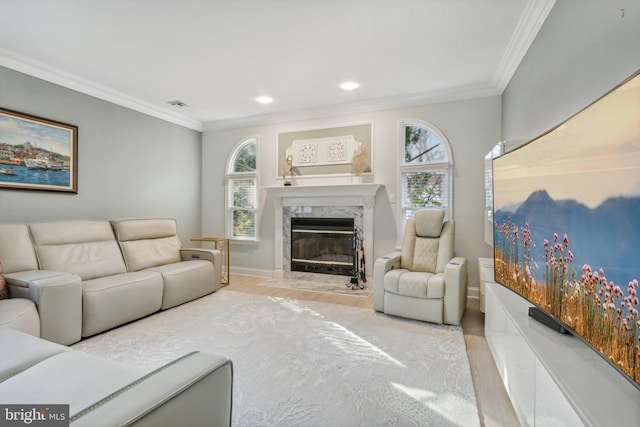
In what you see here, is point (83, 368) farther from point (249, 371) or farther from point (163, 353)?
point (163, 353)

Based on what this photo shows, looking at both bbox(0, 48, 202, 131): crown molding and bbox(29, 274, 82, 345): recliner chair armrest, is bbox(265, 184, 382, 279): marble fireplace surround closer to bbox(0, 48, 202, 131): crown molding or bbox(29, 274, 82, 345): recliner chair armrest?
bbox(0, 48, 202, 131): crown molding

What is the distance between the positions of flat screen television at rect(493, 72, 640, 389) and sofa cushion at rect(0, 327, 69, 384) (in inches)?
84.4

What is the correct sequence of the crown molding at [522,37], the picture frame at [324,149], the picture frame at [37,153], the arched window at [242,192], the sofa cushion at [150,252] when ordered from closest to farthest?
the crown molding at [522,37]
the picture frame at [37,153]
the sofa cushion at [150,252]
the picture frame at [324,149]
the arched window at [242,192]

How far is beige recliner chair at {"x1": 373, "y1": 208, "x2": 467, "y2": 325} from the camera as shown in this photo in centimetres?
298


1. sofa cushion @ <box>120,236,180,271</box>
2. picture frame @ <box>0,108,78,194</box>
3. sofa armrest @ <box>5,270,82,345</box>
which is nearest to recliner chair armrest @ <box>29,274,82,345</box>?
sofa armrest @ <box>5,270,82,345</box>

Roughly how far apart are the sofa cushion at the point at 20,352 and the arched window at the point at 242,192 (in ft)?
12.1

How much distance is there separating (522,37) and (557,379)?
9.04ft

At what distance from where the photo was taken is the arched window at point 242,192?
5199 mm

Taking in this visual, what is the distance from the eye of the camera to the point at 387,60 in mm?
3104

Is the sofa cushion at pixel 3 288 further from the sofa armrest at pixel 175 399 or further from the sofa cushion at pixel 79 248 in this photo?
the sofa armrest at pixel 175 399

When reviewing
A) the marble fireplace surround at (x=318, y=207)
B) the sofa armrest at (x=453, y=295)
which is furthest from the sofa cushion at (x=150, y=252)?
the sofa armrest at (x=453, y=295)

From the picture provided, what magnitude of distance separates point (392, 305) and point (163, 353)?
84.9 inches

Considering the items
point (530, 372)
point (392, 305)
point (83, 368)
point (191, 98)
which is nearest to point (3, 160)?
point (191, 98)

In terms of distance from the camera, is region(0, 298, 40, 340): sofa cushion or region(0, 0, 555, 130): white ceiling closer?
region(0, 298, 40, 340): sofa cushion
